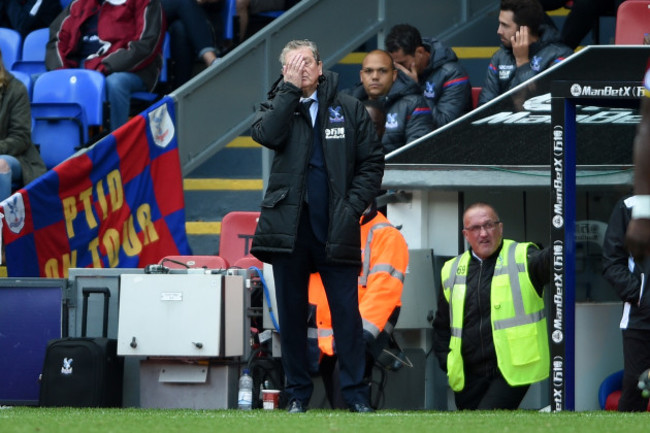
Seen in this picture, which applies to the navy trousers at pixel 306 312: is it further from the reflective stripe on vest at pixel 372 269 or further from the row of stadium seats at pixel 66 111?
the row of stadium seats at pixel 66 111

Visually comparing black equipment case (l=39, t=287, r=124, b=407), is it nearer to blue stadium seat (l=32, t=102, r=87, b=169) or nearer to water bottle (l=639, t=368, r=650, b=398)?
water bottle (l=639, t=368, r=650, b=398)

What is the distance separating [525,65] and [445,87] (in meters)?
0.78

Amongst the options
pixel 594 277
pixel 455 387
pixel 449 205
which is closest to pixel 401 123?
pixel 449 205

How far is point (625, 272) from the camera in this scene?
8.29 m

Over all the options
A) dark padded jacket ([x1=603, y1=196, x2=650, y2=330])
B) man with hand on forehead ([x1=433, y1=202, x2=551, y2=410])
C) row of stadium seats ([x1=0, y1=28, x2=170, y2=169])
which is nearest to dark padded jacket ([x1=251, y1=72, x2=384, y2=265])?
man with hand on forehead ([x1=433, y1=202, x2=551, y2=410])

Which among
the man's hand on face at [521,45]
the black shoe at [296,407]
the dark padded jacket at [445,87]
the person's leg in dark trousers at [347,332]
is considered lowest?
the black shoe at [296,407]

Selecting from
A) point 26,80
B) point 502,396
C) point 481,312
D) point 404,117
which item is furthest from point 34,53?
point 502,396

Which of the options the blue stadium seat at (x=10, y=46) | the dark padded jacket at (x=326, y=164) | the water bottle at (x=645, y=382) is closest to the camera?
the dark padded jacket at (x=326, y=164)

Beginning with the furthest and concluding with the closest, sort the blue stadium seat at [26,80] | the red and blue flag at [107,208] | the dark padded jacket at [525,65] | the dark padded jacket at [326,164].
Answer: the blue stadium seat at [26,80], the dark padded jacket at [525,65], the red and blue flag at [107,208], the dark padded jacket at [326,164]

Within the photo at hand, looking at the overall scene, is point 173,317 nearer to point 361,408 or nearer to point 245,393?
point 245,393

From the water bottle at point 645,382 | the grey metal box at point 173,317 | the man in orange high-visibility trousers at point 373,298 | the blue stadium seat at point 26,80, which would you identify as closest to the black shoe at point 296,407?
the man in orange high-visibility trousers at point 373,298

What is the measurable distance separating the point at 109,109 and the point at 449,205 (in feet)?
11.0

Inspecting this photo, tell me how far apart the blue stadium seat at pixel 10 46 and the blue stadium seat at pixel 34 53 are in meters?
0.06

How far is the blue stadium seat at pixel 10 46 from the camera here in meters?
13.3
